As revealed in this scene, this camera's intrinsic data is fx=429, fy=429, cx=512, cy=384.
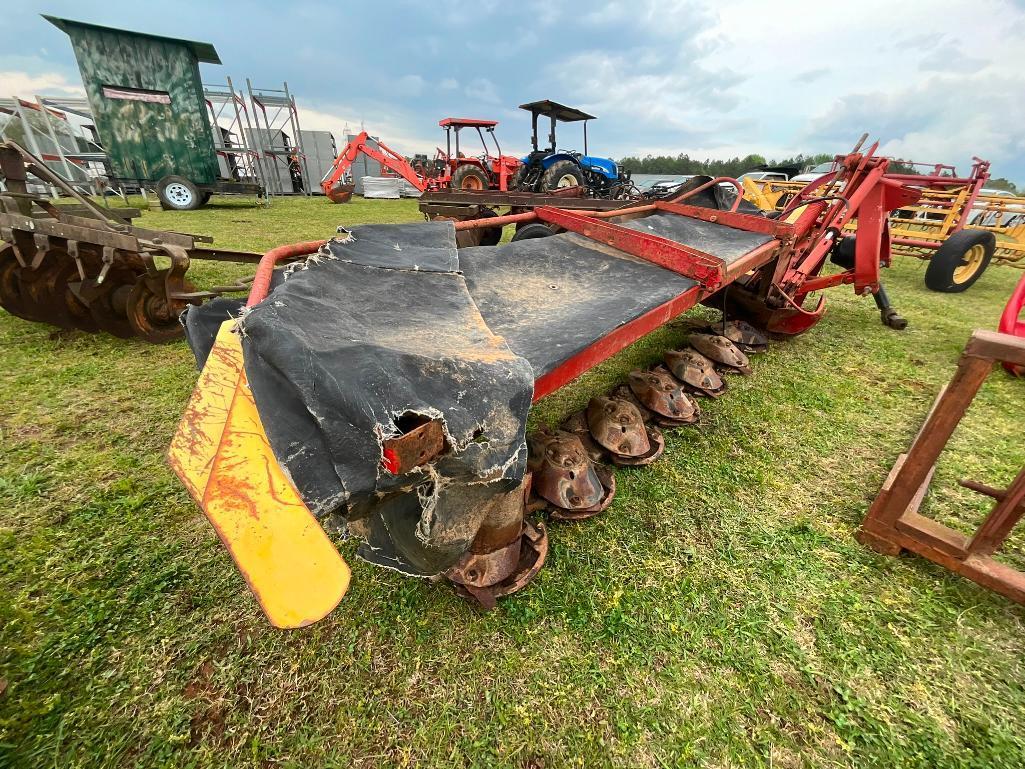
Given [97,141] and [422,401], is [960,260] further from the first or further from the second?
[97,141]

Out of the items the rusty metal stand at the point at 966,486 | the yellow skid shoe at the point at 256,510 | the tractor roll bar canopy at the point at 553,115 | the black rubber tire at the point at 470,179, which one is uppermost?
the tractor roll bar canopy at the point at 553,115

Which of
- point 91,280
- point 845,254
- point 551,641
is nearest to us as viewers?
point 551,641

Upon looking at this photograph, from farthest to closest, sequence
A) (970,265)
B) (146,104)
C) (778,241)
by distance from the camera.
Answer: (146,104) → (970,265) → (778,241)

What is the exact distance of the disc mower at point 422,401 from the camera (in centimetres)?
81

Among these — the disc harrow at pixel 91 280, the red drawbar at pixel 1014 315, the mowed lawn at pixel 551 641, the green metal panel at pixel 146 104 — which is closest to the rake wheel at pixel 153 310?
the disc harrow at pixel 91 280

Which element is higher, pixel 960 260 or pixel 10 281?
pixel 10 281

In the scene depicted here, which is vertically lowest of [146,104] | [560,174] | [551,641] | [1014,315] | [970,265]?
[551,641]

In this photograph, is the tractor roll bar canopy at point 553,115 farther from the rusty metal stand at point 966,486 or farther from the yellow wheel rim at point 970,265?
the rusty metal stand at point 966,486

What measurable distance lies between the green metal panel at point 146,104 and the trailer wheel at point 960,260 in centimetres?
1641

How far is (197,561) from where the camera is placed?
1692mm

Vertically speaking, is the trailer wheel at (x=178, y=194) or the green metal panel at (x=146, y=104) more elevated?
the green metal panel at (x=146, y=104)

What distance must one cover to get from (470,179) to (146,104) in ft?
28.3

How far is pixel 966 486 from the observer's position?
5.16ft

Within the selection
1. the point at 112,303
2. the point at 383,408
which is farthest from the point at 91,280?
the point at 383,408
